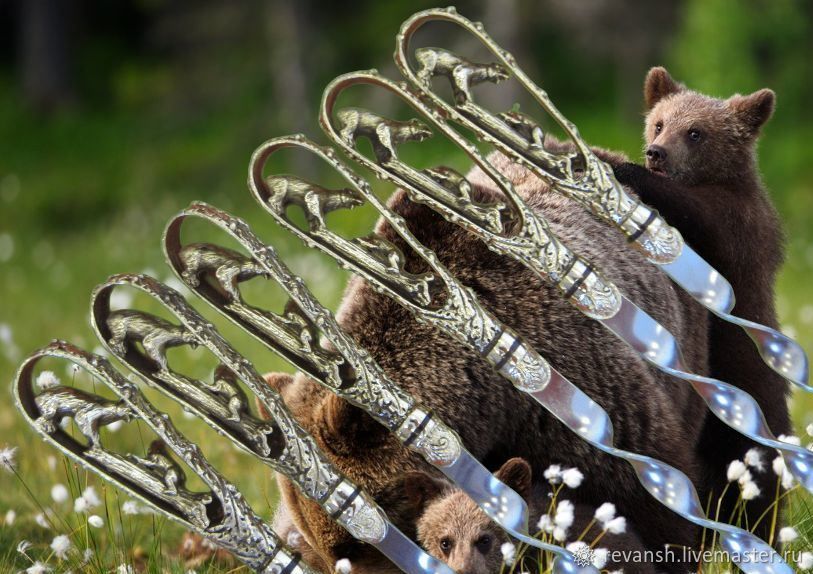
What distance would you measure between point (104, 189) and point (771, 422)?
626 inches

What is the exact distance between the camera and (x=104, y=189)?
717 inches

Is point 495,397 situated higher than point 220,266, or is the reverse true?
point 495,397

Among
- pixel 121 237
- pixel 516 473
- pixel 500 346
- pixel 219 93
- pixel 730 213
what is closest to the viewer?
pixel 500 346

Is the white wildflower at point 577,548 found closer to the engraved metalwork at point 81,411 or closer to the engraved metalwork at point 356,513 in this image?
the engraved metalwork at point 356,513

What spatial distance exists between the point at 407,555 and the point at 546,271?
2.61 ft

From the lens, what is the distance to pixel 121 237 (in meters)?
14.4

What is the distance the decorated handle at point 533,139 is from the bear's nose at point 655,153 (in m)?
0.69

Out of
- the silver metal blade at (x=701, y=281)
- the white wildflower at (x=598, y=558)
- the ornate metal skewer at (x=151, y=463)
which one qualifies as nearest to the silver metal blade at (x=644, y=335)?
the silver metal blade at (x=701, y=281)

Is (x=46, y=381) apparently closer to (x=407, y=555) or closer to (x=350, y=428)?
(x=350, y=428)

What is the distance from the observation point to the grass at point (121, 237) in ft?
14.1

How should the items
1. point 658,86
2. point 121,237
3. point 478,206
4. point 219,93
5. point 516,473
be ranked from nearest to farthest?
1. point 478,206
2. point 516,473
3. point 658,86
4. point 121,237
5. point 219,93

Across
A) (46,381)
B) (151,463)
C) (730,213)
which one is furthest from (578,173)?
(46,381)

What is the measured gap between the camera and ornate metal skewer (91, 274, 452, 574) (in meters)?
2.84

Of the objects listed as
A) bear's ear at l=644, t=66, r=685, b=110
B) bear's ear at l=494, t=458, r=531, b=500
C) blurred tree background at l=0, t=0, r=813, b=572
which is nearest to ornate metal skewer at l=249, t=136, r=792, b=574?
bear's ear at l=494, t=458, r=531, b=500
